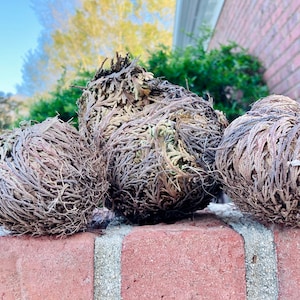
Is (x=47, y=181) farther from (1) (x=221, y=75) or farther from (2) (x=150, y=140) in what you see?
(1) (x=221, y=75)

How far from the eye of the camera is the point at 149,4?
824 centimetres

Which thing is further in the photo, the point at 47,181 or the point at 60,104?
the point at 60,104

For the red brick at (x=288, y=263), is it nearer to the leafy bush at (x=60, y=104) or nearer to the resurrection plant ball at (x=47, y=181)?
the resurrection plant ball at (x=47, y=181)

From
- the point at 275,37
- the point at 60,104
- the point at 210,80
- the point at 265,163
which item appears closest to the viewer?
the point at 265,163

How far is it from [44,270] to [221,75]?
178 cm

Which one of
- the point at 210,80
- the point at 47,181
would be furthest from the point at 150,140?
the point at 210,80

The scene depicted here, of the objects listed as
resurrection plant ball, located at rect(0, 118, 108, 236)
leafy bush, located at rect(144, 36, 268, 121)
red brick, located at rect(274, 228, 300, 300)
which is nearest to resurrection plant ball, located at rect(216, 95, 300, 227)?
red brick, located at rect(274, 228, 300, 300)

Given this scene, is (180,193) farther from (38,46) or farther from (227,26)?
(38,46)

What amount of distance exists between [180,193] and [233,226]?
3.5 inches

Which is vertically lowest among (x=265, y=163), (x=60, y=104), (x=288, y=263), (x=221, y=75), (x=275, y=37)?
(x=221, y=75)

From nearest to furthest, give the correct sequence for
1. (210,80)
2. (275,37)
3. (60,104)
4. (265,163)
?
1. (265,163)
2. (60,104)
3. (275,37)
4. (210,80)

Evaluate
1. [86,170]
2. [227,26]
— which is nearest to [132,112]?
[86,170]

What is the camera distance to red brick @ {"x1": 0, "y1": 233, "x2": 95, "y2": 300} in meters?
0.48

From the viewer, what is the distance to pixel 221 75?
2080 millimetres
